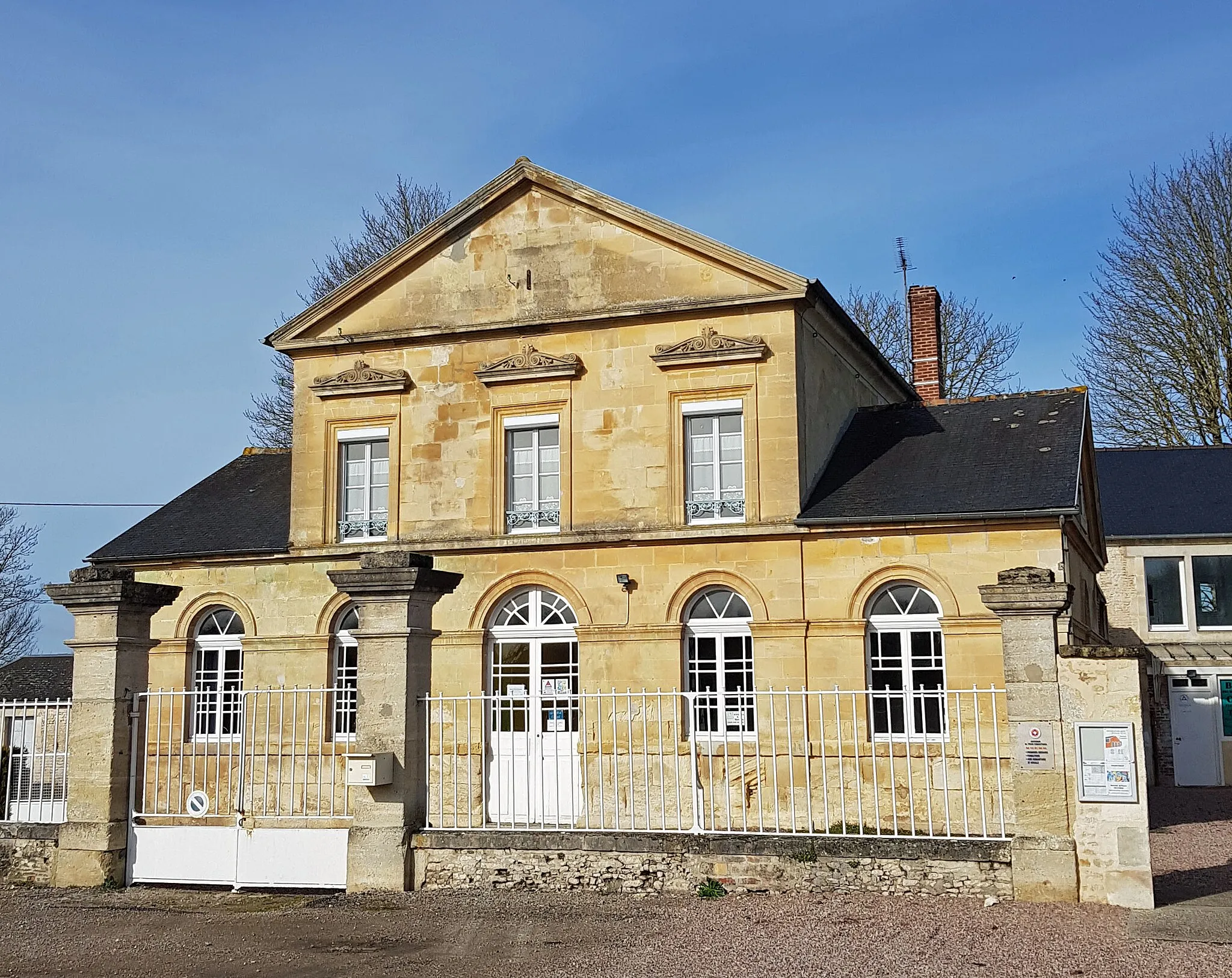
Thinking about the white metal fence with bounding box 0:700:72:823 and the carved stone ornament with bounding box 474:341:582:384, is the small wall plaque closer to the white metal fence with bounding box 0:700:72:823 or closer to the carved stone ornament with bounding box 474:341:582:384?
the white metal fence with bounding box 0:700:72:823

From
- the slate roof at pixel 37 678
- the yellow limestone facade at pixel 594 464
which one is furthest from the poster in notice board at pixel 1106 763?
the slate roof at pixel 37 678

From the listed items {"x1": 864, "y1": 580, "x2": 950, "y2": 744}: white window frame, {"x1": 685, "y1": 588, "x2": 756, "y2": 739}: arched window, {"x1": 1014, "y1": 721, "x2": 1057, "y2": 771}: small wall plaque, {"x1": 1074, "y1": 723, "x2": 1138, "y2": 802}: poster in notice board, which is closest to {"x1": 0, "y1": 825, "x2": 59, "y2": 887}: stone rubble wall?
{"x1": 685, "y1": 588, "x2": 756, "y2": 739}: arched window

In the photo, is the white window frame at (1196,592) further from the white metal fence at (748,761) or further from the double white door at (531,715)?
the double white door at (531,715)

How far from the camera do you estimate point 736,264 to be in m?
16.9

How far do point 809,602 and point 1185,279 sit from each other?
56.4 feet

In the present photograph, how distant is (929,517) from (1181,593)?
1064 cm

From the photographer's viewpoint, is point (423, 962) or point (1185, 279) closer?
point (423, 962)

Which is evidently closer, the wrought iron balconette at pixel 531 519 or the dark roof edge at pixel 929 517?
the dark roof edge at pixel 929 517

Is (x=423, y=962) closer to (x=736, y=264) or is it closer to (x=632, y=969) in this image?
(x=632, y=969)

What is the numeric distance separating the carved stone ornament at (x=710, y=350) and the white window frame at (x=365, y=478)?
4172 millimetres

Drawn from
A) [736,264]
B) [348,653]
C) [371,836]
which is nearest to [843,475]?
[736,264]

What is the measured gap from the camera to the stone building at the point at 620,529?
50.9 feet

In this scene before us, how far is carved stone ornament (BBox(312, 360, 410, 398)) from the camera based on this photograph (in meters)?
18.1

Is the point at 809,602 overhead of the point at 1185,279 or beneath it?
beneath
